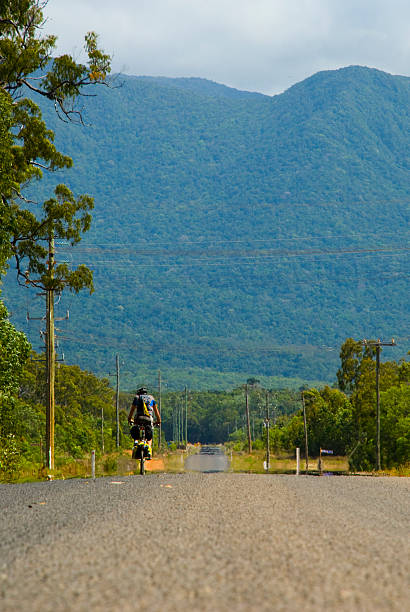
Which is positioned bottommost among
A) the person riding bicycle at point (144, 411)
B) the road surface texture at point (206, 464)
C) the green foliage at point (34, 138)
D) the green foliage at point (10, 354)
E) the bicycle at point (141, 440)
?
the road surface texture at point (206, 464)

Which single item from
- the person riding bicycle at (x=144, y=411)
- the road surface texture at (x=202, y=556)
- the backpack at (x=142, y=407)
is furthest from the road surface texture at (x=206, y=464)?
the road surface texture at (x=202, y=556)

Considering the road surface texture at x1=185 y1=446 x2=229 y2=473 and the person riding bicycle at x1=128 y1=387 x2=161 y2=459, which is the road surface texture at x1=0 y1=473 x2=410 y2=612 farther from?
the road surface texture at x1=185 y1=446 x2=229 y2=473

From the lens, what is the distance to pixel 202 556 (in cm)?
739

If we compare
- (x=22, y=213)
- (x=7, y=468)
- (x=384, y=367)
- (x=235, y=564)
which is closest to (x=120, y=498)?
(x=235, y=564)

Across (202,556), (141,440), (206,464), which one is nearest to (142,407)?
(141,440)

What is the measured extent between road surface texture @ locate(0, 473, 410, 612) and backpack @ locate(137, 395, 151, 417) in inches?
340

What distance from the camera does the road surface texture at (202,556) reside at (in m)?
5.73

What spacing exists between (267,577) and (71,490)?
35.6 ft

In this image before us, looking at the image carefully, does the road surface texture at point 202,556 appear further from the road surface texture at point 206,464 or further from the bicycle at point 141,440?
the road surface texture at point 206,464

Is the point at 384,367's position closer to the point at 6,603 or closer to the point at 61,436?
the point at 61,436

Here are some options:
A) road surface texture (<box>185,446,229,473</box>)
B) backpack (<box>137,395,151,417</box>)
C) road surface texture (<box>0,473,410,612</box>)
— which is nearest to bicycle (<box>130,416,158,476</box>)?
backpack (<box>137,395,151,417</box>)

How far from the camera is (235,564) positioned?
7.00m

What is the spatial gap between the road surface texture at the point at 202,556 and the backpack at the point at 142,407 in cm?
864

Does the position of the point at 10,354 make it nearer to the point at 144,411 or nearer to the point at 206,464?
the point at 144,411
